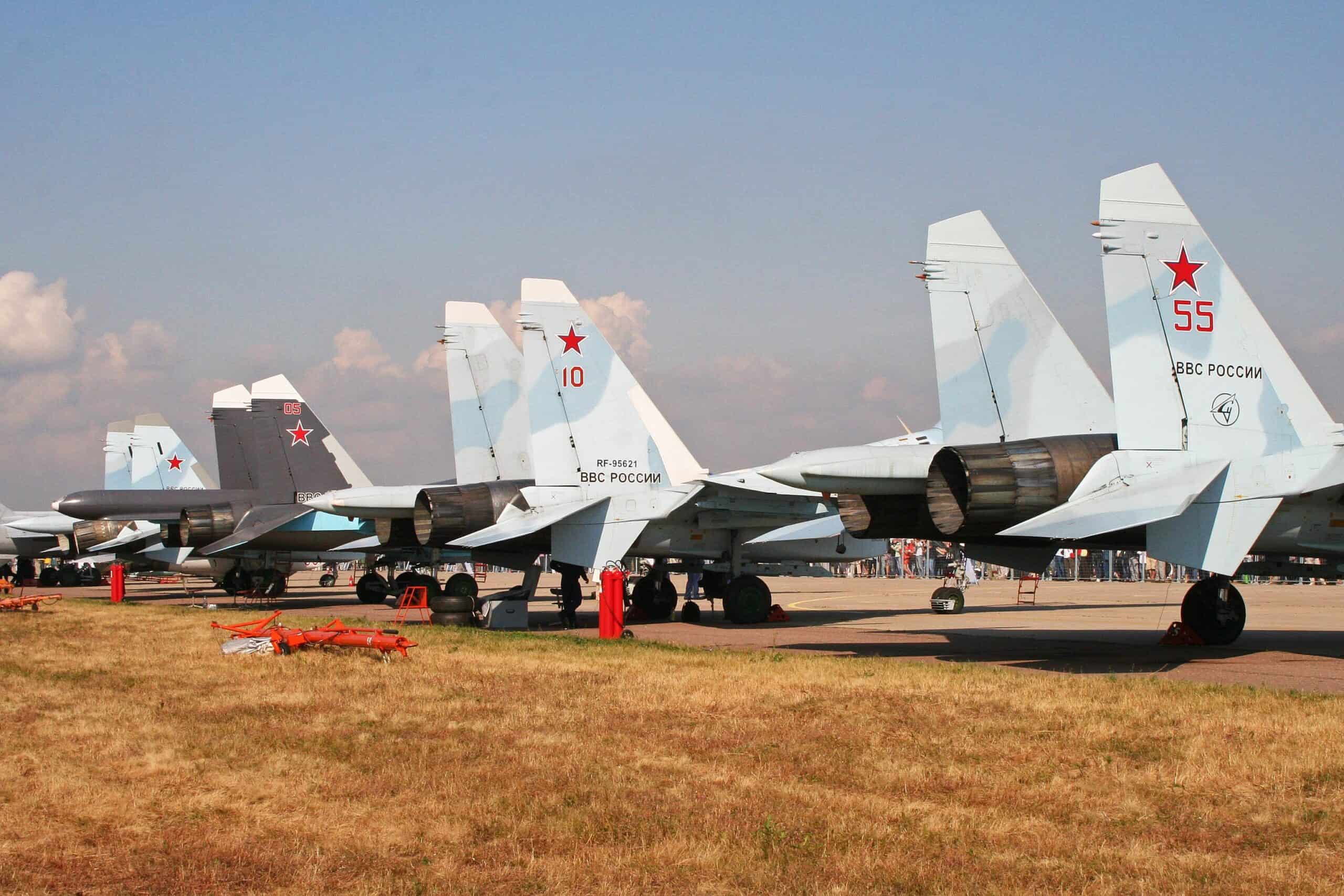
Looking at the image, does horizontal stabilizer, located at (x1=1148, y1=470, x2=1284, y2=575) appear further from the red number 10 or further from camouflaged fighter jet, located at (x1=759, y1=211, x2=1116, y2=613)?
camouflaged fighter jet, located at (x1=759, y1=211, x2=1116, y2=613)

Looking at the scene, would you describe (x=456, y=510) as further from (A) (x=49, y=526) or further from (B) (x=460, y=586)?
(A) (x=49, y=526)

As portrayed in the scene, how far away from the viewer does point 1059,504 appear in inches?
516

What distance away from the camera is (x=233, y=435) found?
3198 centimetres

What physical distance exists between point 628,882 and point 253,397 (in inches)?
1049

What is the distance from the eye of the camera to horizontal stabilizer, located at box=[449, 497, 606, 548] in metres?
19.4

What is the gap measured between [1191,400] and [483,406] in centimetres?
1510

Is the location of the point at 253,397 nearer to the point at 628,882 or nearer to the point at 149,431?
the point at 149,431

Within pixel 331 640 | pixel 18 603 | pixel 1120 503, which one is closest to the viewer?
pixel 1120 503

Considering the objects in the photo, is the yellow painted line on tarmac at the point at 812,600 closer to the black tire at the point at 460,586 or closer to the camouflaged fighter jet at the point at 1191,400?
the black tire at the point at 460,586

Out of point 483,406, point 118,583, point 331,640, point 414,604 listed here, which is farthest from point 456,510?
point 118,583

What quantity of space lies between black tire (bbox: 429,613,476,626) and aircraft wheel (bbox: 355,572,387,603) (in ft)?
39.4

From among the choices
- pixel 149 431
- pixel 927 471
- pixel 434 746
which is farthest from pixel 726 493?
pixel 149 431

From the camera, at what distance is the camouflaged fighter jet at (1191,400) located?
12.6 metres

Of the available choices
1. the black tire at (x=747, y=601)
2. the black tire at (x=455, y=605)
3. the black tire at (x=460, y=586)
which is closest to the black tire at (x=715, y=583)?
the black tire at (x=747, y=601)
